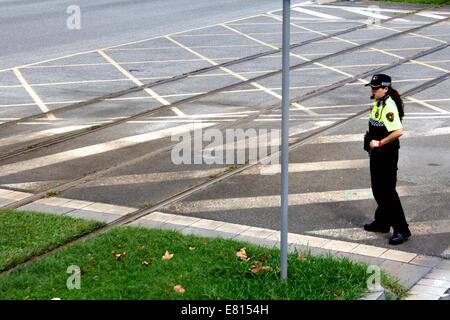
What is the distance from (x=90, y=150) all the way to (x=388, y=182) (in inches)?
226

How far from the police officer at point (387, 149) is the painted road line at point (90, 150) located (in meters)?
5.34

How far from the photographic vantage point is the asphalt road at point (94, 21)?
23.7 m

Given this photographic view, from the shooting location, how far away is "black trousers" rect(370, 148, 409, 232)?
10.1 m

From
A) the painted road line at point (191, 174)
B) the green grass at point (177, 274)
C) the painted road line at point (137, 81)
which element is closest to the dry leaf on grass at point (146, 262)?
the green grass at point (177, 274)

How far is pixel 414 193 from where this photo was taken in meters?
11.9

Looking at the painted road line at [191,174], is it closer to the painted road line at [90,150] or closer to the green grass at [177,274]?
the painted road line at [90,150]

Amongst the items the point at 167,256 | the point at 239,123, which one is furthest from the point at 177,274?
the point at 239,123

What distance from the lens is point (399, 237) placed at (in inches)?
401

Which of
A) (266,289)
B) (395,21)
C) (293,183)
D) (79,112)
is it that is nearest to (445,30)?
(395,21)

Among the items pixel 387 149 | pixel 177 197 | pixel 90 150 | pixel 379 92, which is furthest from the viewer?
pixel 90 150

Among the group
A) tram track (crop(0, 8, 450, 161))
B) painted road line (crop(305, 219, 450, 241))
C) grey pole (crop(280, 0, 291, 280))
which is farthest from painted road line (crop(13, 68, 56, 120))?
grey pole (crop(280, 0, 291, 280))

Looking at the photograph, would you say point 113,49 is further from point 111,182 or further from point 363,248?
point 363,248

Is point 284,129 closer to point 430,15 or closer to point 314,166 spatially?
point 314,166
